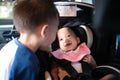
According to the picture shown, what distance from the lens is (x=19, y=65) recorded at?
111 cm

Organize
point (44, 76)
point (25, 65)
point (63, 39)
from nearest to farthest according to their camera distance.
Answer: point (25, 65) → point (44, 76) → point (63, 39)

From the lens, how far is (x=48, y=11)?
1172mm

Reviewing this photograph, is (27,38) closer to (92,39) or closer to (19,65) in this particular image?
(19,65)

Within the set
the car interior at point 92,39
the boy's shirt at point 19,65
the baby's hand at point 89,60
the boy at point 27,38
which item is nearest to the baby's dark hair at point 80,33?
the car interior at point 92,39

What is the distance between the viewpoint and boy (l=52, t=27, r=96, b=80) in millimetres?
1641

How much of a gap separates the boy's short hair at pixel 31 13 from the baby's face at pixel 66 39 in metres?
0.50

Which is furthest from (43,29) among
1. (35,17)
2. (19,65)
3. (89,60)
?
(89,60)

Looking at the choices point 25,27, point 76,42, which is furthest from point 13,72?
point 76,42

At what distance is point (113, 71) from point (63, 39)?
434 millimetres

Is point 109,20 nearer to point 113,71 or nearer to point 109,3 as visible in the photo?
point 109,3

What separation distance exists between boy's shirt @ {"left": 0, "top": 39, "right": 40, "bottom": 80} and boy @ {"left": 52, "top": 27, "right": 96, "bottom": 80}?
1.68ft

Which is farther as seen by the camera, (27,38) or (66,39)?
(66,39)

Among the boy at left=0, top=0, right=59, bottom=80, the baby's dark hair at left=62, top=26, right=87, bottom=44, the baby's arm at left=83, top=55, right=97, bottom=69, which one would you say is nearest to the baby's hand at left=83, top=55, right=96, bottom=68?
the baby's arm at left=83, top=55, right=97, bottom=69

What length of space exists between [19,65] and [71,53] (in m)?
0.67
